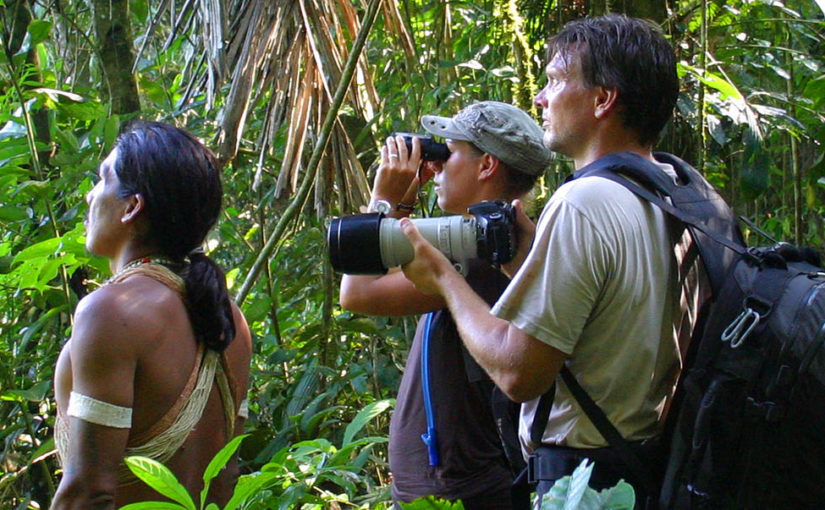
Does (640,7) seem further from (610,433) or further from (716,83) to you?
Result: (610,433)

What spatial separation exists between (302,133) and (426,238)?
1.31 m

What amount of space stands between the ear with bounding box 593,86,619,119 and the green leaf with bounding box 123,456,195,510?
1.06 m

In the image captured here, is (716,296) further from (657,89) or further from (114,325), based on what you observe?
(114,325)

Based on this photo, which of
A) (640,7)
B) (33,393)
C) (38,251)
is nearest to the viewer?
(38,251)

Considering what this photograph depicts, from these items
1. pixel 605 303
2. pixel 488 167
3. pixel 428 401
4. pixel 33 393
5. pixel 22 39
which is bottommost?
pixel 33 393

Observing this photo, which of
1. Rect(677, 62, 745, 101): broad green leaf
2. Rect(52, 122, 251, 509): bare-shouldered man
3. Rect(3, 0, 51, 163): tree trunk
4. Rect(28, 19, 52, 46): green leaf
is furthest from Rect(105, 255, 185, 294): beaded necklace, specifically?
Rect(3, 0, 51, 163): tree trunk

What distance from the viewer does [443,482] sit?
2.35 m

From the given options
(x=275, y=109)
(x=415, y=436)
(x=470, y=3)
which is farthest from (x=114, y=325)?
(x=470, y=3)

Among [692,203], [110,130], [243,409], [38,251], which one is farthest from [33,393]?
[692,203]

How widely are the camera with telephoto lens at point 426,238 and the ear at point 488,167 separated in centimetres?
40

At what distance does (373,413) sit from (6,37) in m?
2.09

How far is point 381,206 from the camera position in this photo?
2428 mm

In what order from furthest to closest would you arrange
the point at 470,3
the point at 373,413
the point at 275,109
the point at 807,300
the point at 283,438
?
the point at 470,3, the point at 283,438, the point at 275,109, the point at 373,413, the point at 807,300

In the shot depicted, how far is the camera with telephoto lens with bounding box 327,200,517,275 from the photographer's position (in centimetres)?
205
